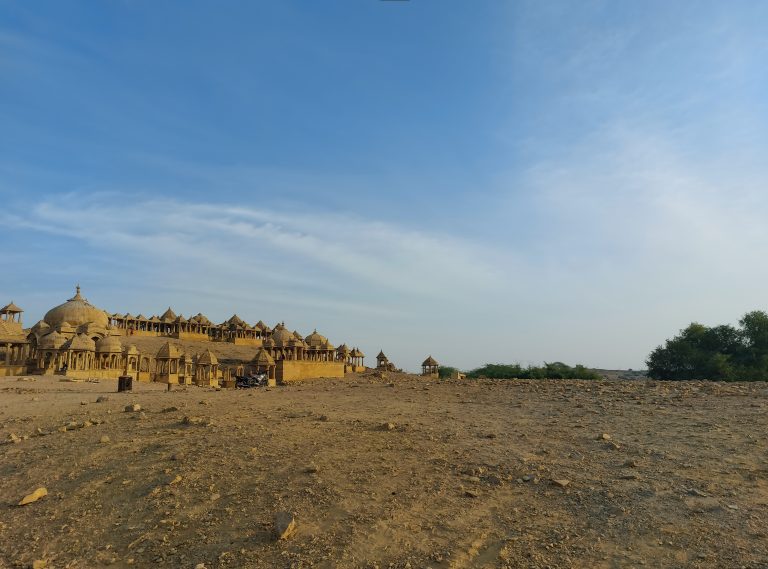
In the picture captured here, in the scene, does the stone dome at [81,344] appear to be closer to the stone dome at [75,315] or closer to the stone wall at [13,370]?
the stone wall at [13,370]

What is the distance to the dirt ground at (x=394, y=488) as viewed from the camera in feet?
23.1

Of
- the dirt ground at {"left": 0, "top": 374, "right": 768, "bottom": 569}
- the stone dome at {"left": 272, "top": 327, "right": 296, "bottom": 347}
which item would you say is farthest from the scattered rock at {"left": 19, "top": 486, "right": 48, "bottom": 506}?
the stone dome at {"left": 272, "top": 327, "right": 296, "bottom": 347}

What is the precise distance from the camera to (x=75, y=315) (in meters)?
52.4

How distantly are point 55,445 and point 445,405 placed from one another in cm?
1033

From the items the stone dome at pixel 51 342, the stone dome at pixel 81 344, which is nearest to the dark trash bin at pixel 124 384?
the stone dome at pixel 81 344

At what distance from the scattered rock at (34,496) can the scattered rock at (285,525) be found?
4.79 m

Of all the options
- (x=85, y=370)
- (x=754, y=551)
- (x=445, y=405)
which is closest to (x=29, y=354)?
(x=85, y=370)

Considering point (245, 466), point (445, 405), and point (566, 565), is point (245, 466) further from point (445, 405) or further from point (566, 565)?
point (445, 405)

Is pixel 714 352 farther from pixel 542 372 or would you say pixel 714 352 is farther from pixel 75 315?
pixel 75 315

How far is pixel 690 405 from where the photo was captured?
15.3 m

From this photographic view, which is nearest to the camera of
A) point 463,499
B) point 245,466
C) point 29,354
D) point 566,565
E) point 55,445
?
point 566,565

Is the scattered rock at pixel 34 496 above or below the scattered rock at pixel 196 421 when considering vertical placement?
below

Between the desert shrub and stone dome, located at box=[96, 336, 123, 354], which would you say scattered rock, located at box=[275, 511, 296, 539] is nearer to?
the desert shrub

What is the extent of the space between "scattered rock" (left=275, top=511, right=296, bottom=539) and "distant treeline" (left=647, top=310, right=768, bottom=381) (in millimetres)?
37732
